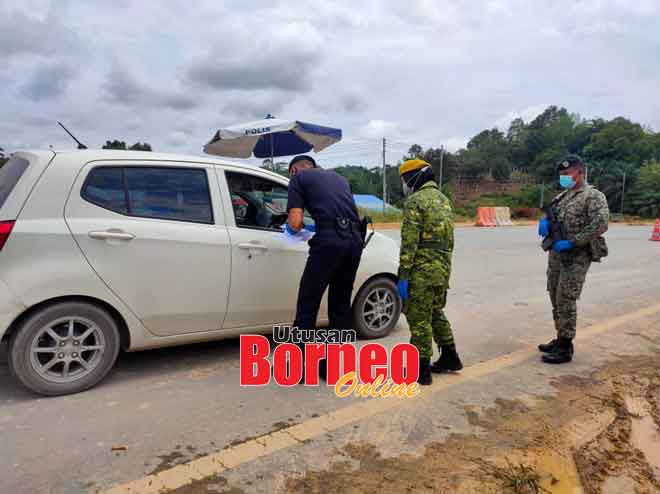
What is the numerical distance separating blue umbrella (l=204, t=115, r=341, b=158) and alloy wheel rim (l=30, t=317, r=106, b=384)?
210 inches

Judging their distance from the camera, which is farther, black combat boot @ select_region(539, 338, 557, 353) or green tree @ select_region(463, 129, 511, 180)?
green tree @ select_region(463, 129, 511, 180)

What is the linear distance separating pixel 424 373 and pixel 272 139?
266 inches

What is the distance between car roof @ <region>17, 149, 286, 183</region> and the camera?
3260 mm

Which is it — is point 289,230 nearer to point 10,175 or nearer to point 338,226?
point 338,226

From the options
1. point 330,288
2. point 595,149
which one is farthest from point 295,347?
point 595,149

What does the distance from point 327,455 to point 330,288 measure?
147 cm

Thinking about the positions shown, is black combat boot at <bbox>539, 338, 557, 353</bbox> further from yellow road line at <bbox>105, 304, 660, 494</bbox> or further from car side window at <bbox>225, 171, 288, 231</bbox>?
car side window at <bbox>225, 171, 288, 231</bbox>

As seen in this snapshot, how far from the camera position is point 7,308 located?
291 cm

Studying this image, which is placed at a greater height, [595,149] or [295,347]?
[595,149]

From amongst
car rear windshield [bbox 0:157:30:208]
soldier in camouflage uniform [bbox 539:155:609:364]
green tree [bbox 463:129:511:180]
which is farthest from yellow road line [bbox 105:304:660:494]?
green tree [bbox 463:129:511:180]

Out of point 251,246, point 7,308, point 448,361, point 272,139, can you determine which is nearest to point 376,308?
point 448,361

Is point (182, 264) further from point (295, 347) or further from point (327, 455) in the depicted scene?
point (327, 455)

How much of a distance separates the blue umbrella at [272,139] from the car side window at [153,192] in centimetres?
450

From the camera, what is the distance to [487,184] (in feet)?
212
